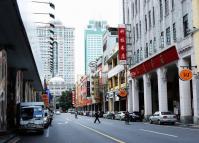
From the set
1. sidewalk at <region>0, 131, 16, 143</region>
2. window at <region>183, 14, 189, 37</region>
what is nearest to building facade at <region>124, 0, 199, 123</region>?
window at <region>183, 14, 189, 37</region>

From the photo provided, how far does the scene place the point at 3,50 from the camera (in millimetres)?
29938

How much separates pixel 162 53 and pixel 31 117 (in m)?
21.6

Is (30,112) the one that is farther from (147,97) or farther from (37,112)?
(147,97)

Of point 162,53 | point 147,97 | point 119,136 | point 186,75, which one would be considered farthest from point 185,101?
point 119,136

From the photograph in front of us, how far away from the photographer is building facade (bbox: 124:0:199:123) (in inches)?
1725

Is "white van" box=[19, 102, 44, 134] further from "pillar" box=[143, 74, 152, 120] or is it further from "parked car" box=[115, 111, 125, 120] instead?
"parked car" box=[115, 111, 125, 120]

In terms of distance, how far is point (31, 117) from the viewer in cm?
3244

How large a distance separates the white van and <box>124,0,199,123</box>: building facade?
15.4m

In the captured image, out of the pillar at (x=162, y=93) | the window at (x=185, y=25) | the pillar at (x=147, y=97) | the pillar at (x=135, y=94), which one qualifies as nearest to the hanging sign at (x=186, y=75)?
the window at (x=185, y=25)

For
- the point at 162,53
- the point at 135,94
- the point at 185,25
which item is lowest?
the point at 135,94

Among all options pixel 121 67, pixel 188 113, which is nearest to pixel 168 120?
pixel 188 113

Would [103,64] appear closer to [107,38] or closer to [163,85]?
[107,38]

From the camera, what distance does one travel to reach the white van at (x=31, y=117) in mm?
32094

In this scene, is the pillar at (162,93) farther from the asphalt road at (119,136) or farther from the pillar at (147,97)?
the asphalt road at (119,136)
